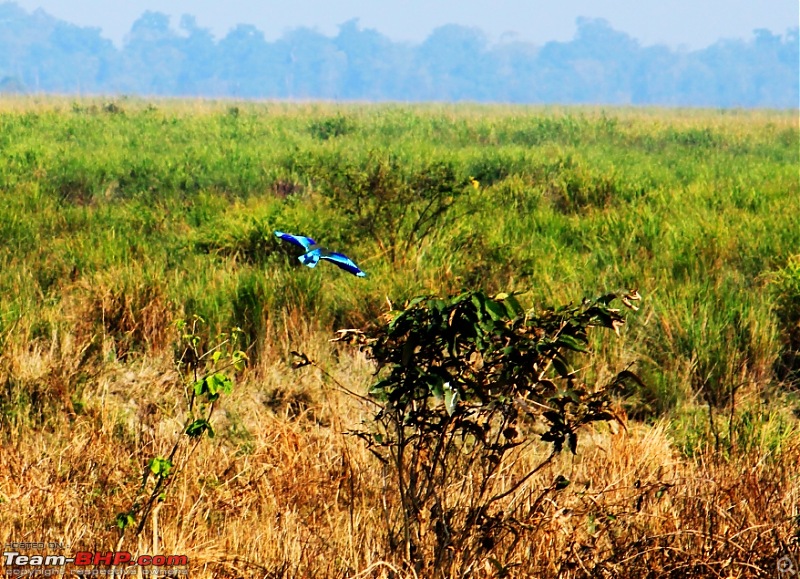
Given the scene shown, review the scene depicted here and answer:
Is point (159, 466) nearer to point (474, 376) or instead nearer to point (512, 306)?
point (474, 376)

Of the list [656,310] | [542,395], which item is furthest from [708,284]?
[542,395]

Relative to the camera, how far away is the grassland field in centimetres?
283

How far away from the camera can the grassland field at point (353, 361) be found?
283cm

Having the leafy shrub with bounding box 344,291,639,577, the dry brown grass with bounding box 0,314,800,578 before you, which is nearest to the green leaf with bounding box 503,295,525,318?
the leafy shrub with bounding box 344,291,639,577

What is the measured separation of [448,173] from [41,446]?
18.0 ft

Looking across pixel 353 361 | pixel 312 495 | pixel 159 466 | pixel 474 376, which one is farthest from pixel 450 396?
pixel 353 361

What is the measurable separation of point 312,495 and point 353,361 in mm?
1701

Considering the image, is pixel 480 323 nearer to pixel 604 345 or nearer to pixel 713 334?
pixel 604 345

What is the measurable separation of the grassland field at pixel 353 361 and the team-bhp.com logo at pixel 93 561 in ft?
0.13

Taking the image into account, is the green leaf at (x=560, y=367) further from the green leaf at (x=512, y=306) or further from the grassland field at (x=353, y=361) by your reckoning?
the grassland field at (x=353, y=361)

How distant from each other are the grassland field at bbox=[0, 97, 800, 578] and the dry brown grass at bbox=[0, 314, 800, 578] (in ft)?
0.04

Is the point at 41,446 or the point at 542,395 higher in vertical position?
the point at 542,395

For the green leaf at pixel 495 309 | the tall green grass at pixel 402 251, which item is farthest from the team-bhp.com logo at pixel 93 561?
the tall green grass at pixel 402 251

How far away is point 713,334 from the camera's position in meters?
5.08
